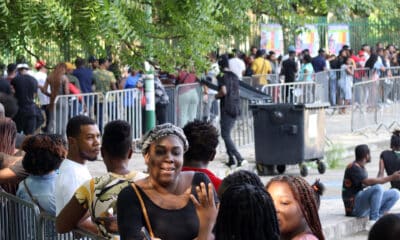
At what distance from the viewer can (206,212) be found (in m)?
4.97

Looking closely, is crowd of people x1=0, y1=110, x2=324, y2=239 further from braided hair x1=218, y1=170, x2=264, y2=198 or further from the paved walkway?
the paved walkway

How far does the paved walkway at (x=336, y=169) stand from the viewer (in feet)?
41.3

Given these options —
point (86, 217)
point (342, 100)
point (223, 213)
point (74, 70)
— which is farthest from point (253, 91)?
point (223, 213)

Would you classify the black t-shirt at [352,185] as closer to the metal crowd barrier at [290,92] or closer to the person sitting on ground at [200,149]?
the person sitting on ground at [200,149]

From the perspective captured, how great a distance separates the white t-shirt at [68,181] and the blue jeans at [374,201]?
22.0 ft

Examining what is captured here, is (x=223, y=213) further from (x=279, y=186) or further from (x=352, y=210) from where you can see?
(x=352, y=210)

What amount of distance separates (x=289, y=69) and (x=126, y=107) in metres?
9.89

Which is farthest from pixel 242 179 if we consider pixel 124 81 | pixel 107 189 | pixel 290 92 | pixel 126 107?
pixel 290 92

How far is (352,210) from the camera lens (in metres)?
12.9

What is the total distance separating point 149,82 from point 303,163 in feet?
9.23

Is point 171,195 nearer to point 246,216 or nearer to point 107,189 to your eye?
point 107,189

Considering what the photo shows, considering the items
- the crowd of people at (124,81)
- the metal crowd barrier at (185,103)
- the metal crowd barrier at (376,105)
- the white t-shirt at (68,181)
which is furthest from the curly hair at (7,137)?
the metal crowd barrier at (376,105)

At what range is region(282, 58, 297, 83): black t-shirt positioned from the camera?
28.5 metres

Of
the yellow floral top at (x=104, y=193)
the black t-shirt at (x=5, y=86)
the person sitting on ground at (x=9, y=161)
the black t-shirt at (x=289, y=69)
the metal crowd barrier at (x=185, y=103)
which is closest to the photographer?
the yellow floral top at (x=104, y=193)
